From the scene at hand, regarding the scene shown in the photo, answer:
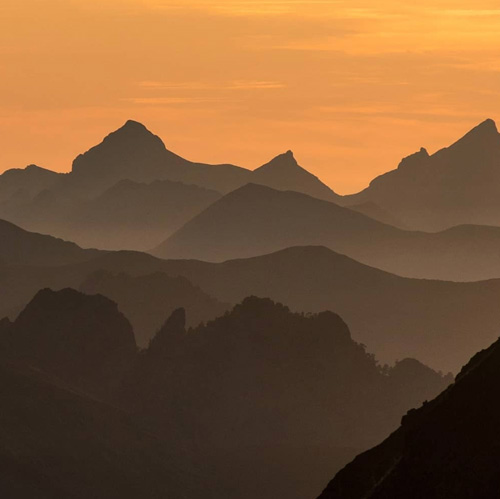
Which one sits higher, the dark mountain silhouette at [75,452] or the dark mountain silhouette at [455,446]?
the dark mountain silhouette at [75,452]

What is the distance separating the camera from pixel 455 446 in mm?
44562

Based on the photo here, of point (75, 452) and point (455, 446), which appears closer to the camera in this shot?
point (455, 446)

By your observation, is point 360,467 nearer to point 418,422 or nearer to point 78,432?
point 418,422

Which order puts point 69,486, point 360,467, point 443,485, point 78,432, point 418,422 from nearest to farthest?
point 443,485, point 418,422, point 360,467, point 69,486, point 78,432

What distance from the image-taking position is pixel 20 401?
183625 mm

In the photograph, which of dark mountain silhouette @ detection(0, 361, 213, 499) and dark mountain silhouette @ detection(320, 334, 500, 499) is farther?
dark mountain silhouette @ detection(0, 361, 213, 499)

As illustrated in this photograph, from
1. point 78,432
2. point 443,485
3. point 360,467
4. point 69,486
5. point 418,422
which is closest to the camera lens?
point 443,485

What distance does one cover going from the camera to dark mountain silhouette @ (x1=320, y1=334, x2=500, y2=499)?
4297cm

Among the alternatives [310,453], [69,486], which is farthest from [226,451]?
[69,486]

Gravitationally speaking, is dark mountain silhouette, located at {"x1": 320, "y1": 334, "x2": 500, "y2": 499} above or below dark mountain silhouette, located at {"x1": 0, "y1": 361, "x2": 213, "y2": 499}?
below

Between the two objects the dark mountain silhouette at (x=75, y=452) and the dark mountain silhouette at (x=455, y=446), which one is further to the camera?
the dark mountain silhouette at (x=75, y=452)

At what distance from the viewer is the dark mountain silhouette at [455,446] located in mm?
42969

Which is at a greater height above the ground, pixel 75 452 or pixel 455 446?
pixel 75 452

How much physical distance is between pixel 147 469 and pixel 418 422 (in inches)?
5071
